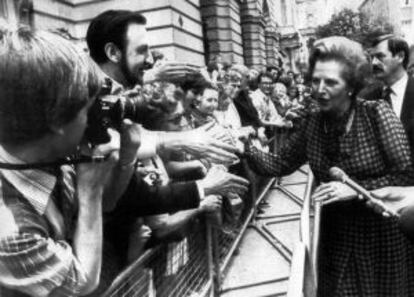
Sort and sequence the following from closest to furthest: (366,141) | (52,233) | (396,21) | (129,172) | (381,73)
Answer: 1. (52,233)
2. (129,172)
3. (366,141)
4. (381,73)
5. (396,21)

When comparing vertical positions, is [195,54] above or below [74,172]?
above

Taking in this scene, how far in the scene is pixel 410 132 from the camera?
3.65m

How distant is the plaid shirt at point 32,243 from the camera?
1.20 meters

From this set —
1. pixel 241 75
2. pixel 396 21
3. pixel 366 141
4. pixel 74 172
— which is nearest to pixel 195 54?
pixel 241 75

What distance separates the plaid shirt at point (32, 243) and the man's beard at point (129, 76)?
138cm

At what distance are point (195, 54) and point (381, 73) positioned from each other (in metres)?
8.91

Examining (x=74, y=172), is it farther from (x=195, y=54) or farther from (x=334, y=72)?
(x=195, y=54)

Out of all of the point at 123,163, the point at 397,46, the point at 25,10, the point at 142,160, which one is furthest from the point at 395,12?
the point at 123,163

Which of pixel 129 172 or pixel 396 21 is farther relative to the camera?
pixel 396 21

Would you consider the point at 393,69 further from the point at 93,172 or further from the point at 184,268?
the point at 93,172

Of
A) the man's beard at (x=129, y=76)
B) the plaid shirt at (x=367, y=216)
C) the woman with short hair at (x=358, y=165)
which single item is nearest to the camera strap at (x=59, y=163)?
the man's beard at (x=129, y=76)

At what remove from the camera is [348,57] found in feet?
8.79

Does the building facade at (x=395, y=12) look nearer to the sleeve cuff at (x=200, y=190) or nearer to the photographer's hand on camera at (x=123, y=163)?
the sleeve cuff at (x=200, y=190)

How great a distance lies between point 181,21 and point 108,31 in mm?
9817
